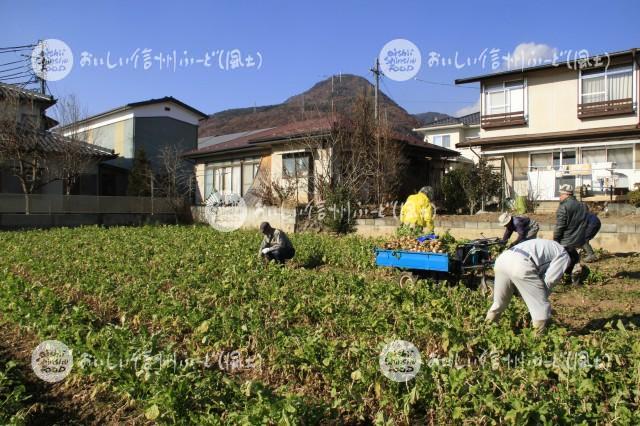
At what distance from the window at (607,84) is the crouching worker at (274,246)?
14.1 metres

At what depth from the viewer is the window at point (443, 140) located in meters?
38.4

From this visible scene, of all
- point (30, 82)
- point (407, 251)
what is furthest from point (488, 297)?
point (30, 82)

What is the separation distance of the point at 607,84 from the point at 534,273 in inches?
643

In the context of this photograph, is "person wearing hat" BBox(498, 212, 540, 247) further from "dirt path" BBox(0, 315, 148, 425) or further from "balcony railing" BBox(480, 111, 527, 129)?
"balcony railing" BBox(480, 111, 527, 129)

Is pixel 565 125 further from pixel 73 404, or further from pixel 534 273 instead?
pixel 73 404

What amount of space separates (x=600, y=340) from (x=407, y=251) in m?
3.48

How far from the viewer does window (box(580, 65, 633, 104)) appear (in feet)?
58.5

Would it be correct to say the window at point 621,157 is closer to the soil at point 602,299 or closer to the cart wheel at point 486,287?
the soil at point 602,299

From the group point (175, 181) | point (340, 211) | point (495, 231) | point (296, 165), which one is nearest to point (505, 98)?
point (296, 165)

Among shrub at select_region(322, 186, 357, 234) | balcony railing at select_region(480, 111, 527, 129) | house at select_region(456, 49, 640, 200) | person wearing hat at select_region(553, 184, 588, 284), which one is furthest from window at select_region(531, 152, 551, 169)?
person wearing hat at select_region(553, 184, 588, 284)

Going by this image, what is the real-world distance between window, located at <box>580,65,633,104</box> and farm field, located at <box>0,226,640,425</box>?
39.6ft

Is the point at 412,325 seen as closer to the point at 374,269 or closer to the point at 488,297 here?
the point at 488,297

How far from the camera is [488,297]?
692cm

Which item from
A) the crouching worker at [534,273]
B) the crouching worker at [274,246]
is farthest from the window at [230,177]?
the crouching worker at [534,273]
